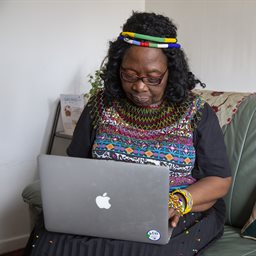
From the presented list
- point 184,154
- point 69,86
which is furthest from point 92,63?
point 184,154

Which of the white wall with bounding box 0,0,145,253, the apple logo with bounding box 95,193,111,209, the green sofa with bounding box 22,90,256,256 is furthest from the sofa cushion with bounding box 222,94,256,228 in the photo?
the white wall with bounding box 0,0,145,253

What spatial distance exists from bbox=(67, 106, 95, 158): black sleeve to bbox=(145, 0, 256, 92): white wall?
846 mm

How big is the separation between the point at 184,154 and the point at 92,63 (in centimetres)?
121

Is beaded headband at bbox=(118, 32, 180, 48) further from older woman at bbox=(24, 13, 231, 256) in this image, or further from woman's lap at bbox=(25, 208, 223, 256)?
woman's lap at bbox=(25, 208, 223, 256)

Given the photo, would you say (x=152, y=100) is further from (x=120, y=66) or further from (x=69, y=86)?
(x=69, y=86)

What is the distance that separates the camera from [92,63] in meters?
2.38

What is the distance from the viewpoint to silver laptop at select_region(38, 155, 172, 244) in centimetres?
100

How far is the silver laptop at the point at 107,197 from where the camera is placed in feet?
3.27

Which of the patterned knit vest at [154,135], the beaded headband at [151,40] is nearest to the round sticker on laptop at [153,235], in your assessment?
the patterned knit vest at [154,135]

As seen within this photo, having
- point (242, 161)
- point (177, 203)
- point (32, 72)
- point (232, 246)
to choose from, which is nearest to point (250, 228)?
point (232, 246)

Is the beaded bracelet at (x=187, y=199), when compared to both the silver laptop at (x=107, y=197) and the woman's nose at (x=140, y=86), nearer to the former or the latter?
the silver laptop at (x=107, y=197)

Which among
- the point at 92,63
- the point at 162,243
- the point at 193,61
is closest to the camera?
the point at 162,243

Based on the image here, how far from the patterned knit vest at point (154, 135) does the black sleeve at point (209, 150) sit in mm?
25

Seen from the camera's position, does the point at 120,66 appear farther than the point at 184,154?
Yes
